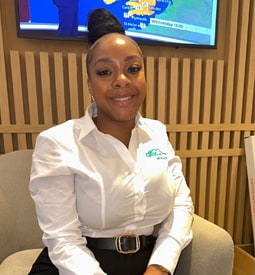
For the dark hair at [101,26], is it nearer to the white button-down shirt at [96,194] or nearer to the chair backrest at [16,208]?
the white button-down shirt at [96,194]

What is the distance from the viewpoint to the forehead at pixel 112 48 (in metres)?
0.90

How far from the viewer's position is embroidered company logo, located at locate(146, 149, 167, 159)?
3.40ft

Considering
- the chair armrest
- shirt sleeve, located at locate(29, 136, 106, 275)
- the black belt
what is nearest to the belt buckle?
the black belt

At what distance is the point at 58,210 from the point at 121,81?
458mm

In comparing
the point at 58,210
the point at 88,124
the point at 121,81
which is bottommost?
the point at 58,210

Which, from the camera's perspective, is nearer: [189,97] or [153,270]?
[153,270]

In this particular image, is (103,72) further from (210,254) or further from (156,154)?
(210,254)

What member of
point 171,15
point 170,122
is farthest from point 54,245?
point 171,15

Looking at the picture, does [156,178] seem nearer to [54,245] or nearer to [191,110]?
[54,245]

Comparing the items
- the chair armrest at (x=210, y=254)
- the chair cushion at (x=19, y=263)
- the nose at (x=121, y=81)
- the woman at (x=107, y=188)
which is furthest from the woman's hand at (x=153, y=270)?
the nose at (x=121, y=81)

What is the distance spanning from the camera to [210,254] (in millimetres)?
961

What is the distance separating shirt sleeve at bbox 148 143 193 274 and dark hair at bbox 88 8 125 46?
0.53 m

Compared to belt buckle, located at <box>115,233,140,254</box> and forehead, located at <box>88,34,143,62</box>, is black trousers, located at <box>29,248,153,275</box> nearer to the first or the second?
belt buckle, located at <box>115,233,140,254</box>

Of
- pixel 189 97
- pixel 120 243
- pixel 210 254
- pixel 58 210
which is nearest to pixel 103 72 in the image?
pixel 58 210
